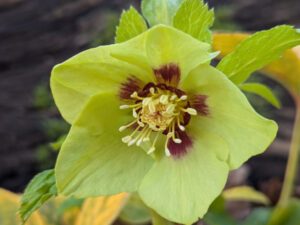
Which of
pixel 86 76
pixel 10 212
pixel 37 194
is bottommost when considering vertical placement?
pixel 10 212

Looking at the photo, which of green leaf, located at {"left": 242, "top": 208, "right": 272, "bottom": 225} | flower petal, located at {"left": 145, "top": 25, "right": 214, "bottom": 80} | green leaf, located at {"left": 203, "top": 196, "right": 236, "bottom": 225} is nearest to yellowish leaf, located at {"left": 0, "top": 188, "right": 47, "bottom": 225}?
green leaf, located at {"left": 203, "top": 196, "right": 236, "bottom": 225}

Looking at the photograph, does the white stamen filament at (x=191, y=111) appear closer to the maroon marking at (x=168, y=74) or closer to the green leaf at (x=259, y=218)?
the maroon marking at (x=168, y=74)

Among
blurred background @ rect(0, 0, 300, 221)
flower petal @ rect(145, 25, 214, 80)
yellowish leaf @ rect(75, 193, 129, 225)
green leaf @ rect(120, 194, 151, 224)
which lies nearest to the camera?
flower petal @ rect(145, 25, 214, 80)

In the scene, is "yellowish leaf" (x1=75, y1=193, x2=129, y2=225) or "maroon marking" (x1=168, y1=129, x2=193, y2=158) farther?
"yellowish leaf" (x1=75, y1=193, x2=129, y2=225)

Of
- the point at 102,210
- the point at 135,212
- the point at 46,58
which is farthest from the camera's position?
the point at 46,58

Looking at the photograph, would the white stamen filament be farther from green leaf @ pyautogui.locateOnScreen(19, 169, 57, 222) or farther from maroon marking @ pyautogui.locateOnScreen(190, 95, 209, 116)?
green leaf @ pyautogui.locateOnScreen(19, 169, 57, 222)

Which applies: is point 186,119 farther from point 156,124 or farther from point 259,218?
point 259,218

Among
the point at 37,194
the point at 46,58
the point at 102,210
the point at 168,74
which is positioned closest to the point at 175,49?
the point at 168,74

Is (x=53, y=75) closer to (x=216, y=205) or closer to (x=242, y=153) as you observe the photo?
(x=242, y=153)
